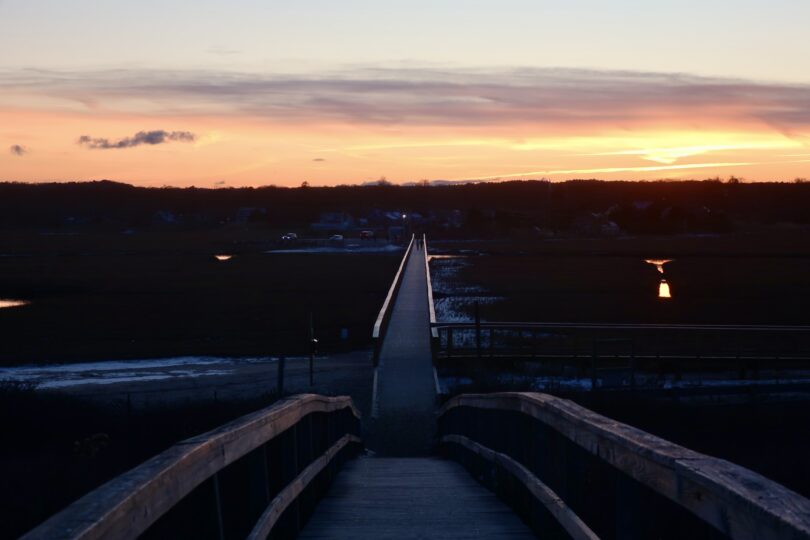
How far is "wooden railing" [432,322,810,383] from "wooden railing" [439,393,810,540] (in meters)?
16.5

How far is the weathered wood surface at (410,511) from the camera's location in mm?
6203

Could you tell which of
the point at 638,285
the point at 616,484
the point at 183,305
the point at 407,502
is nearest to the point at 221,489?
the point at 616,484

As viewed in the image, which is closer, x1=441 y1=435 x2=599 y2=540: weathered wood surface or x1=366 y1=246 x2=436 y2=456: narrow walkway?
x1=441 y1=435 x2=599 y2=540: weathered wood surface

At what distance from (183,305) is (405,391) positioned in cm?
2621

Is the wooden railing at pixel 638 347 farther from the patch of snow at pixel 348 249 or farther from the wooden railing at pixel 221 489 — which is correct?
the patch of snow at pixel 348 249

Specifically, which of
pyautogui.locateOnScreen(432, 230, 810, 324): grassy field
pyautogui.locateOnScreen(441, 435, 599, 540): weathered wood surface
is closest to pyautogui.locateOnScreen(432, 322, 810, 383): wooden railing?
pyautogui.locateOnScreen(432, 230, 810, 324): grassy field

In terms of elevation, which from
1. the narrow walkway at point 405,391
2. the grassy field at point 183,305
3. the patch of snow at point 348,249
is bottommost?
the narrow walkway at point 405,391

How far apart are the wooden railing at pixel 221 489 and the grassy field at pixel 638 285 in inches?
1335

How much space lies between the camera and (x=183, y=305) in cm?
4691

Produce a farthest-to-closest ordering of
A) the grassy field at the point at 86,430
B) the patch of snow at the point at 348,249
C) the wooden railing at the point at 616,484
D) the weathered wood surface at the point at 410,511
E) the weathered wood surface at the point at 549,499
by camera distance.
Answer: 1. the patch of snow at the point at 348,249
2. the grassy field at the point at 86,430
3. the weathered wood surface at the point at 410,511
4. the weathered wood surface at the point at 549,499
5. the wooden railing at the point at 616,484

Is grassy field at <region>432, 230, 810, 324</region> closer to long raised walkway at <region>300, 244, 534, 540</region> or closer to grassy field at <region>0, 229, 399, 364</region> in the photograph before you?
grassy field at <region>0, 229, 399, 364</region>

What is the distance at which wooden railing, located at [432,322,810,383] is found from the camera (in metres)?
28.0

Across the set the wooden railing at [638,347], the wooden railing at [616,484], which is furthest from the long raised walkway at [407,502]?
the wooden railing at [638,347]

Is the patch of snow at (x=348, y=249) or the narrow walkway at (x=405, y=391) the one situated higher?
the patch of snow at (x=348, y=249)
